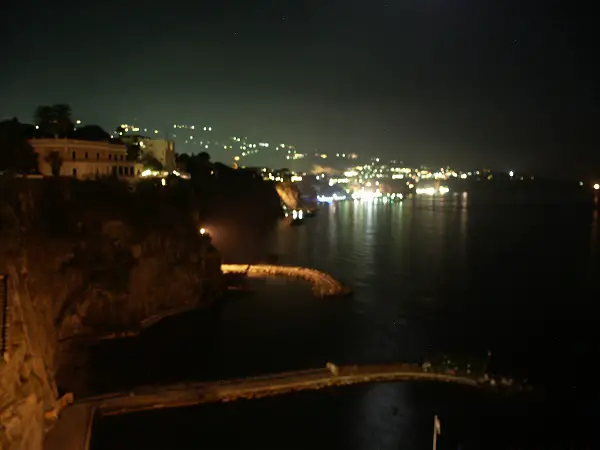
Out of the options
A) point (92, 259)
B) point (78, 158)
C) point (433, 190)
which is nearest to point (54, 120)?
point (78, 158)

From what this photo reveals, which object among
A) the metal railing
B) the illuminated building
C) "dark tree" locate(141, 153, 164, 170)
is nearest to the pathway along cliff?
the metal railing

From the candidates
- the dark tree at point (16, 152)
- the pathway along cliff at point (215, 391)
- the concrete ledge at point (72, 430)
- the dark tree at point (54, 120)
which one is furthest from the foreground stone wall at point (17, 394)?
the dark tree at point (54, 120)

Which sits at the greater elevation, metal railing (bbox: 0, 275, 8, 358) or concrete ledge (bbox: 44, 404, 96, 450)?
metal railing (bbox: 0, 275, 8, 358)

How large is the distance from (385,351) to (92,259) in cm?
582

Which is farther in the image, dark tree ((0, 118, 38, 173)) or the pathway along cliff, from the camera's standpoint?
dark tree ((0, 118, 38, 173))

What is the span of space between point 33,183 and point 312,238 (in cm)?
1823

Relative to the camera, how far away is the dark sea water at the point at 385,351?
6.73 metres

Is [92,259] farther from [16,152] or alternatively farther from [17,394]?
[17,394]

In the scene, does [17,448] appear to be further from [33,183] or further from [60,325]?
[33,183]

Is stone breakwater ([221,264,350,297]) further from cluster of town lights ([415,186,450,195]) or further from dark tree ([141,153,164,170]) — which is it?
cluster of town lights ([415,186,450,195])

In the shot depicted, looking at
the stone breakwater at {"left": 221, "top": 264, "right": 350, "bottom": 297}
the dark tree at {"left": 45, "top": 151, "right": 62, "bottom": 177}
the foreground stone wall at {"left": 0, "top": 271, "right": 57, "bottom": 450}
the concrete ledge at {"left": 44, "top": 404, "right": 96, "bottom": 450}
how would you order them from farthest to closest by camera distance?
the stone breakwater at {"left": 221, "top": 264, "right": 350, "bottom": 297}, the dark tree at {"left": 45, "top": 151, "right": 62, "bottom": 177}, the concrete ledge at {"left": 44, "top": 404, "right": 96, "bottom": 450}, the foreground stone wall at {"left": 0, "top": 271, "right": 57, "bottom": 450}

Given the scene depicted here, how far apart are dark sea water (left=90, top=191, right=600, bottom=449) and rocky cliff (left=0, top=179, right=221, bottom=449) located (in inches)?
27.4

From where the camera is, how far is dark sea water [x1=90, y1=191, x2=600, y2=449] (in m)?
6.73

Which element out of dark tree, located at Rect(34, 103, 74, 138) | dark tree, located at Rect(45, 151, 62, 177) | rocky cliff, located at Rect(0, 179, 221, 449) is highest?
dark tree, located at Rect(34, 103, 74, 138)
